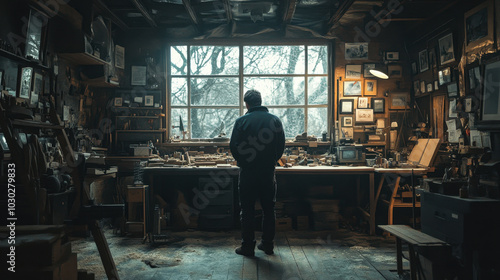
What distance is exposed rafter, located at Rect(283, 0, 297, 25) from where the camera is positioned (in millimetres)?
5529

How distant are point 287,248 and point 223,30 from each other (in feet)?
13.1

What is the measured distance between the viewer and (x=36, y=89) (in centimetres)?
469

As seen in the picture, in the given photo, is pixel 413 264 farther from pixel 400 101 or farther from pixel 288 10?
pixel 288 10

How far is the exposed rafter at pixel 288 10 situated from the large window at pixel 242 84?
633 mm

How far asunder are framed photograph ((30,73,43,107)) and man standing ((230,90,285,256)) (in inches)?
99.2

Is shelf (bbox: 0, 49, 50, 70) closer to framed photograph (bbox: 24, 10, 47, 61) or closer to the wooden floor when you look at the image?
framed photograph (bbox: 24, 10, 47, 61)

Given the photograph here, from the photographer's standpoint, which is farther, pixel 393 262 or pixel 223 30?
pixel 223 30

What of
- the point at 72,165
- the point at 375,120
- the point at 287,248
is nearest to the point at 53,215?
the point at 72,165

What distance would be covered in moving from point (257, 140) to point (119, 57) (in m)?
3.63

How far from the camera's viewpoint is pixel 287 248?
4.85 meters

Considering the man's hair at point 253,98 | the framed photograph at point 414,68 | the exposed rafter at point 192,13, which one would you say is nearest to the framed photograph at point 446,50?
the framed photograph at point 414,68

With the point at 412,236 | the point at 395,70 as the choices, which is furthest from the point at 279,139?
the point at 395,70

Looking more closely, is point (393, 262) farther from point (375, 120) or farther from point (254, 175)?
point (375, 120)

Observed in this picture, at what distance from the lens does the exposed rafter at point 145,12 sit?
18.0ft
